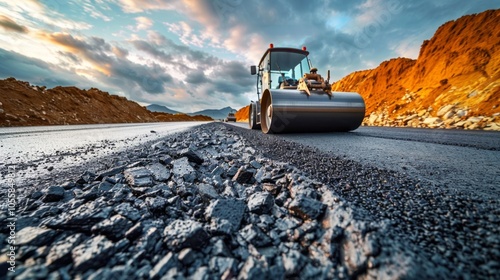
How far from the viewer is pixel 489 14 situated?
537 inches

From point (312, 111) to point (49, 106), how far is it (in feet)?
60.9

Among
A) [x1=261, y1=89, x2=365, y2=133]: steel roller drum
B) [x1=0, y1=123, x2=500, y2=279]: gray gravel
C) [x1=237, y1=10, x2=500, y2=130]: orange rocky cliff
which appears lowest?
[x1=0, y1=123, x2=500, y2=279]: gray gravel

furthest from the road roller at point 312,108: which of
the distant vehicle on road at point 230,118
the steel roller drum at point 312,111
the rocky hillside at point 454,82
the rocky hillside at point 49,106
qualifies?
the distant vehicle on road at point 230,118

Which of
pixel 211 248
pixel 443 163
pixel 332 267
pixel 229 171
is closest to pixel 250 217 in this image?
pixel 211 248

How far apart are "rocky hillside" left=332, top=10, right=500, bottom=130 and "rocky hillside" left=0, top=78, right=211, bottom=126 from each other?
1982 cm

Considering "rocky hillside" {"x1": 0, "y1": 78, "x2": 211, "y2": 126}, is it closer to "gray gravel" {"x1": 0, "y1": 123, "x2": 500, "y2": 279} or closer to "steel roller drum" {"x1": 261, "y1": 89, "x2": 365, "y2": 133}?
"steel roller drum" {"x1": 261, "y1": 89, "x2": 365, "y2": 133}

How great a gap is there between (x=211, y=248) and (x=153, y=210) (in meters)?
0.43

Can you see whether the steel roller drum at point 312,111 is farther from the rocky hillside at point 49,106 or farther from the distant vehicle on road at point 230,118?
the distant vehicle on road at point 230,118

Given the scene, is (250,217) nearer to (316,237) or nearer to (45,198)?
(316,237)

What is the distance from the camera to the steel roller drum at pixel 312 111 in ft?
14.1

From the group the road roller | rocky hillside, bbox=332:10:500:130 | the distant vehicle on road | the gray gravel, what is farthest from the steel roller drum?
the distant vehicle on road

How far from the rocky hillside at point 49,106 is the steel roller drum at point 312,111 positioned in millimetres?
12956

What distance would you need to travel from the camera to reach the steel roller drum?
4.31m

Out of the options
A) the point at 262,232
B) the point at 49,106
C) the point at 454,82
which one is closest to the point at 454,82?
the point at 454,82
